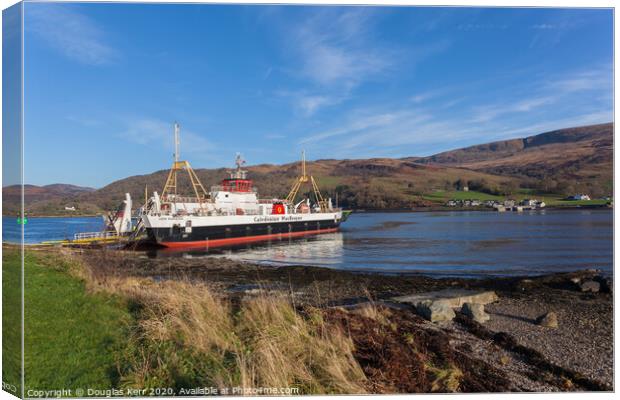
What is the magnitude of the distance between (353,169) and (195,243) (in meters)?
14.8

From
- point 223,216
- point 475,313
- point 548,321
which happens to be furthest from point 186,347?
point 223,216

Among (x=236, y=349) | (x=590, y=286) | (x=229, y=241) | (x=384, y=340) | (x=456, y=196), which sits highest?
(x=456, y=196)

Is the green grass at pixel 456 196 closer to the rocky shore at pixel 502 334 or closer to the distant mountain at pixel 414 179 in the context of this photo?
the distant mountain at pixel 414 179

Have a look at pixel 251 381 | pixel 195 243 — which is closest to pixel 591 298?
pixel 251 381

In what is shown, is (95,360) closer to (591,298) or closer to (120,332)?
(120,332)

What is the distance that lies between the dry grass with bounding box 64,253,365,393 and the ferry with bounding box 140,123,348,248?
64.0ft

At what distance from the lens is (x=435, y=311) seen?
259 inches

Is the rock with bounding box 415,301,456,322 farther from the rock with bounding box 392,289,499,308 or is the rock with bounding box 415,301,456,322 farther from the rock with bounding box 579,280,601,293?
the rock with bounding box 579,280,601,293

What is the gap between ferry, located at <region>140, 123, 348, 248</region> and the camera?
28828 mm

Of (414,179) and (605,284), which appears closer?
(605,284)

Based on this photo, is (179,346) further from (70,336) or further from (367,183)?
(367,183)

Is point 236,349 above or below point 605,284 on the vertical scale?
above

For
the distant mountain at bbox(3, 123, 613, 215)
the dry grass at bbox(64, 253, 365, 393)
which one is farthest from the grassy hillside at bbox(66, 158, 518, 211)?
the dry grass at bbox(64, 253, 365, 393)

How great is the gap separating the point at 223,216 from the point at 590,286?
84.5 ft
